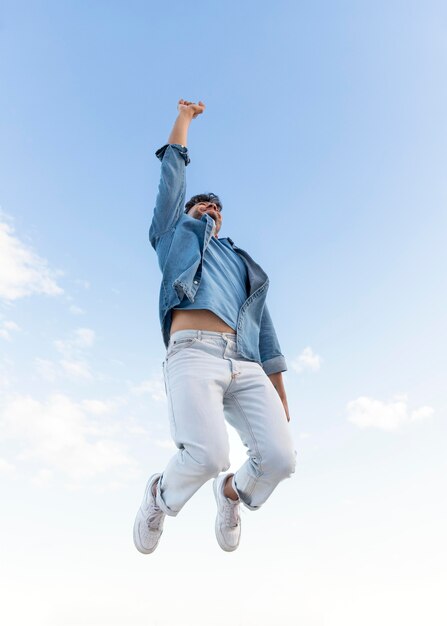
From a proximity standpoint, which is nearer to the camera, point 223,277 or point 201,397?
point 201,397

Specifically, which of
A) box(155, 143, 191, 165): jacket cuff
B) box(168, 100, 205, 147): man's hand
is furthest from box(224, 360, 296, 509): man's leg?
box(168, 100, 205, 147): man's hand

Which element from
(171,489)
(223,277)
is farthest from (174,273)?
(171,489)

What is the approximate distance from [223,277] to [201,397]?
1194 millimetres

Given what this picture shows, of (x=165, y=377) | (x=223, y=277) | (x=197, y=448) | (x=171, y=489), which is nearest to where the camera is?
(x=197, y=448)

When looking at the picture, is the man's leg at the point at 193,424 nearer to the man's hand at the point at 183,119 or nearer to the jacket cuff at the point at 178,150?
the jacket cuff at the point at 178,150

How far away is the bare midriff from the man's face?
1.13 m

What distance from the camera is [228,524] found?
14.2 feet

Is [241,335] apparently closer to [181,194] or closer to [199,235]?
[199,235]

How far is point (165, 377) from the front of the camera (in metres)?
4.29

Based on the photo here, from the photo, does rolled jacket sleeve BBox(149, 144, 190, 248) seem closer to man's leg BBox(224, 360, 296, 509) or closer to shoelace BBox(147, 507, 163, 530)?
man's leg BBox(224, 360, 296, 509)

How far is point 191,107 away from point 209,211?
940 mm

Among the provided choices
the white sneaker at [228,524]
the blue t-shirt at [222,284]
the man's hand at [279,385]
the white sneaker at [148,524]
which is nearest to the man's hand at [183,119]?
the blue t-shirt at [222,284]

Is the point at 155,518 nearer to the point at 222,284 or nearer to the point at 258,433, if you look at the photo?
the point at 258,433

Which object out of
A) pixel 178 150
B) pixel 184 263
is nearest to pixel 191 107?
pixel 178 150
